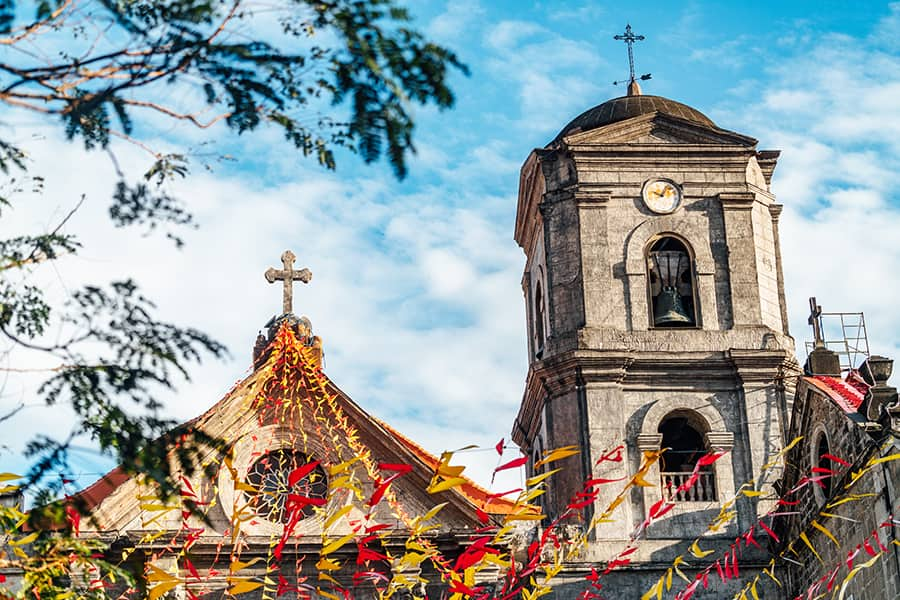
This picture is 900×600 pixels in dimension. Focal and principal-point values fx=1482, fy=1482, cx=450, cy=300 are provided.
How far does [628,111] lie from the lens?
25234 millimetres

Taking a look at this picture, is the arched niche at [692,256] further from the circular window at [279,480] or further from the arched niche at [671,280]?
the circular window at [279,480]

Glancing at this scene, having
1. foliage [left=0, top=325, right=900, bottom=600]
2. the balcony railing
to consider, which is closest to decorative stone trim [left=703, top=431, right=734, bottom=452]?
the balcony railing

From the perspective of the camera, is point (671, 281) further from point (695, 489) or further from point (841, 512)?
point (841, 512)

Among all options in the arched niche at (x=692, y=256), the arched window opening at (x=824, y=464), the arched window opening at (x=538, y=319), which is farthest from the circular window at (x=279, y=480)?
the arched window opening at (x=824, y=464)

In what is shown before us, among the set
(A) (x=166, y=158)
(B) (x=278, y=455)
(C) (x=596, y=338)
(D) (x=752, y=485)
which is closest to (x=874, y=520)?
(D) (x=752, y=485)

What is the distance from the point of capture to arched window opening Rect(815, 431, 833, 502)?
19.3 m

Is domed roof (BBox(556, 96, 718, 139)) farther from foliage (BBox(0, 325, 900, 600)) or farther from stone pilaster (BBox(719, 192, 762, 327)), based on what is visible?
foliage (BBox(0, 325, 900, 600))

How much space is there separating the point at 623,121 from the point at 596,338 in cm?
392

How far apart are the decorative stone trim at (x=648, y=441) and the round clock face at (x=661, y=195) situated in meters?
3.88

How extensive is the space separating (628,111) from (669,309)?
12.4 feet

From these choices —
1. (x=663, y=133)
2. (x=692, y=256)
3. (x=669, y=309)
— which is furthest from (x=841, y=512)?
(x=663, y=133)

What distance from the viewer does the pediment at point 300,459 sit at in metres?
19.7

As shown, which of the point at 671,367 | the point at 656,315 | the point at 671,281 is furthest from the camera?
the point at 671,281

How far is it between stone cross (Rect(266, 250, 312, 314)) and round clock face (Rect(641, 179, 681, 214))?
5673 mm
